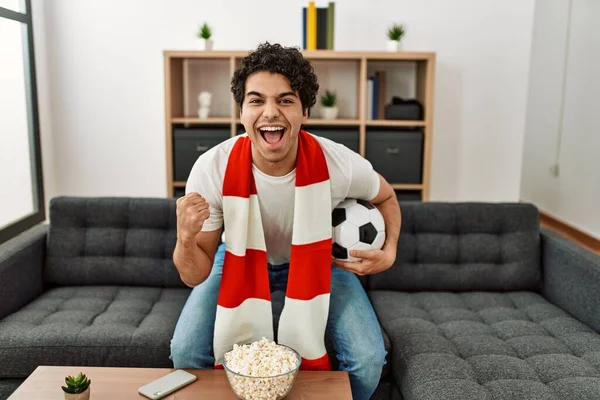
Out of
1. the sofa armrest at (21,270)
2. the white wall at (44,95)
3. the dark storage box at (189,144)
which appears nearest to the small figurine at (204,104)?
the dark storage box at (189,144)

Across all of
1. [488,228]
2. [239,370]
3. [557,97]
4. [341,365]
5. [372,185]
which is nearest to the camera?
[239,370]

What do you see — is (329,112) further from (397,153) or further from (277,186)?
(277,186)

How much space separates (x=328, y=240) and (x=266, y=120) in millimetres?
451

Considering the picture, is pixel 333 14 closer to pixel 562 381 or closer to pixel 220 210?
pixel 220 210

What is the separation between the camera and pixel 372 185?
207cm

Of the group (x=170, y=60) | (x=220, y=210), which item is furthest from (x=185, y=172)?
(x=220, y=210)

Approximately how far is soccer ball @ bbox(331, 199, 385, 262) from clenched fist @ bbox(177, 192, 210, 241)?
1.56 ft

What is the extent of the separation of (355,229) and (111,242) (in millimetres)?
1164

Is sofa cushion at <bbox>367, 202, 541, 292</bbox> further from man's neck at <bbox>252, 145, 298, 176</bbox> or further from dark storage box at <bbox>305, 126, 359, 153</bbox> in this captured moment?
dark storage box at <bbox>305, 126, 359, 153</bbox>

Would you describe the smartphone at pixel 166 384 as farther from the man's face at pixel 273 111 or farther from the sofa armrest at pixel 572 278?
the sofa armrest at pixel 572 278

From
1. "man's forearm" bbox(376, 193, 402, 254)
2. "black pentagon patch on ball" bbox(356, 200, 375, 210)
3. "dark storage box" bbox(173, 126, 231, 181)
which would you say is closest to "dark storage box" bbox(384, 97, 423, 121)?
"dark storage box" bbox(173, 126, 231, 181)

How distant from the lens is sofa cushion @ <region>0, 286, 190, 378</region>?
6.60ft

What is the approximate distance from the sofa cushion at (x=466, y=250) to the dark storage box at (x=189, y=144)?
1410mm

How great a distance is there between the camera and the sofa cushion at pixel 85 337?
2.01 meters
